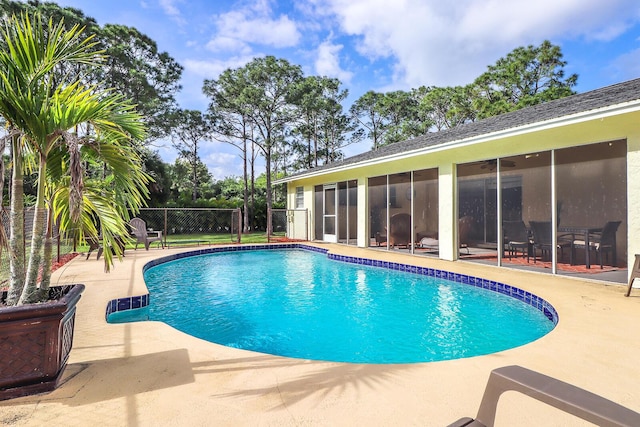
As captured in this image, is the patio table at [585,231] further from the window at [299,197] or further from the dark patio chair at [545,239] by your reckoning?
the window at [299,197]

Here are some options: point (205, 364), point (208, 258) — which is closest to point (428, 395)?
point (205, 364)

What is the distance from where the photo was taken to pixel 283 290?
6.25 meters

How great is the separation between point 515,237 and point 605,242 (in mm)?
1435

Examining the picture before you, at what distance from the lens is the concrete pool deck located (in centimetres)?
195

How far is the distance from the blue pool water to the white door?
5169 mm

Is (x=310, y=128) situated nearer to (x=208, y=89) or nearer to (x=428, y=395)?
(x=208, y=89)

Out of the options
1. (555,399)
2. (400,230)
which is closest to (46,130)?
(555,399)

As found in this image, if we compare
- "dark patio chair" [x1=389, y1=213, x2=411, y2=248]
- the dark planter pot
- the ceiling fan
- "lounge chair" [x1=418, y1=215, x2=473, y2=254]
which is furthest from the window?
the dark planter pot

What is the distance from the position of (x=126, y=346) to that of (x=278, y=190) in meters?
26.9

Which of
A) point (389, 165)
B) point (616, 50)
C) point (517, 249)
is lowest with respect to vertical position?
point (517, 249)

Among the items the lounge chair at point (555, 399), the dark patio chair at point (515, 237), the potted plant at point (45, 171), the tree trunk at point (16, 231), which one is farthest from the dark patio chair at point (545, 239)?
the tree trunk at point (16, 231)

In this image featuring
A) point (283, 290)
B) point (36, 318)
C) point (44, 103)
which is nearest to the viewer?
point (36, 318)

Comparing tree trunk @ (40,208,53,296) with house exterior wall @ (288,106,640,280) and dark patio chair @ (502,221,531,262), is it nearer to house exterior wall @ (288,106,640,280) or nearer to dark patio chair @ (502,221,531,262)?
house exterior wall @ (288,106,640,280)

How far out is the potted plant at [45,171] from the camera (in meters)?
2.19
